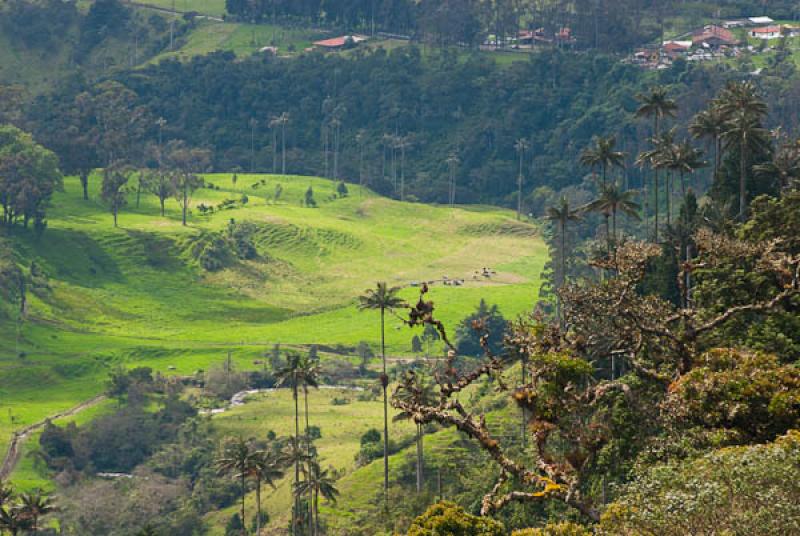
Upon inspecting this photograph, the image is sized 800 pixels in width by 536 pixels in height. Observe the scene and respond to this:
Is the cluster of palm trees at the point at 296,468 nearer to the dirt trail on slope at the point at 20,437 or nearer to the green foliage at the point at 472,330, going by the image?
the dirt trail on slope at the point at 20,437

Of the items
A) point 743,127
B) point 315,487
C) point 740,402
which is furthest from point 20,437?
point 740,402

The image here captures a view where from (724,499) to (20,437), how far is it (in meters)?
127

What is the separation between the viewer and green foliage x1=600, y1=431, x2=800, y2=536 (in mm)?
45656

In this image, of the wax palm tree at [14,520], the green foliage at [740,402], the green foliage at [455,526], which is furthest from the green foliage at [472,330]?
the green foliage at [455,526]

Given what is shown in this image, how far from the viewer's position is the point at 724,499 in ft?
155

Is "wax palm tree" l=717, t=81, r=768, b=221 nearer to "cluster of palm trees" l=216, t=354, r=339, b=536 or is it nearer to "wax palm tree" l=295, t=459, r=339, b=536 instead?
"cluster of palm trees" l=216, t=354, r=339, b=536

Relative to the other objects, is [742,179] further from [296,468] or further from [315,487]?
[296,468]

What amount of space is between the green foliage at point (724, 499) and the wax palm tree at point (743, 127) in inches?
2997

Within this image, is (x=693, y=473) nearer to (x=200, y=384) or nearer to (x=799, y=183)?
(x=799, y=183)

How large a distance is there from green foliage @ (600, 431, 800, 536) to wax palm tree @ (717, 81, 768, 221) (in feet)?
250

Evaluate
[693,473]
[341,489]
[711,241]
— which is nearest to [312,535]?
[341,489]

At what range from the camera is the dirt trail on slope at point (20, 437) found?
6053 inches

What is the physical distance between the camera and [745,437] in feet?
196

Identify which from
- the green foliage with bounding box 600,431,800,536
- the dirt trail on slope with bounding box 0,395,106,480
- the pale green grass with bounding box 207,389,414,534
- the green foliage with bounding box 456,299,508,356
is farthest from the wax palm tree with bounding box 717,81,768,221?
the dirt trail on slope with bounding box 0,395,106,480
